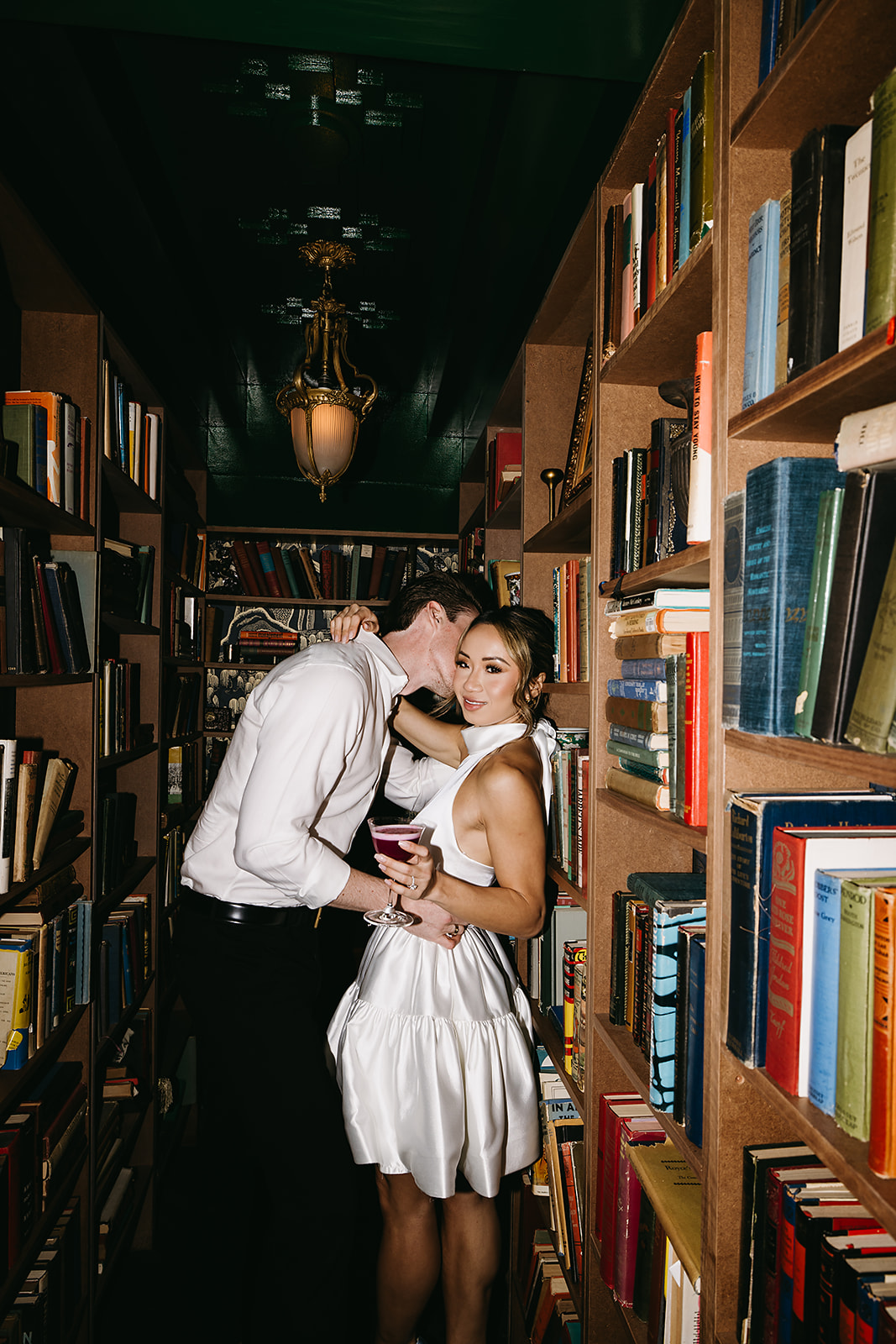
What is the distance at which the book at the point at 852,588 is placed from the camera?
702mm

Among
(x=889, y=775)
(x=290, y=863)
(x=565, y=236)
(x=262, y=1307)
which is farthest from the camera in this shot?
(x=565, y=236)

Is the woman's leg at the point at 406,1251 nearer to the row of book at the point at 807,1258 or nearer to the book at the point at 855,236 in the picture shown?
the row of book at the point at 807,1258

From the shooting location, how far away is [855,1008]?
2.32 ft

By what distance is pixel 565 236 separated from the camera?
2.59 metres

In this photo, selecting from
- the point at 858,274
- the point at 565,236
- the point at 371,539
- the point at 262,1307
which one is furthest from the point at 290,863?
the point at 371,539

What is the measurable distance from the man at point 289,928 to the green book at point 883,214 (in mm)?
1255

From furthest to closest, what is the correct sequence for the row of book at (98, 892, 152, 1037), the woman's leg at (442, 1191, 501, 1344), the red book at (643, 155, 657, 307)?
the row of book at (98, 892, 152, 1037) < the woman's leg at (442, 1191, 501, 1344) < the red book at (643, 155, 657, 307)

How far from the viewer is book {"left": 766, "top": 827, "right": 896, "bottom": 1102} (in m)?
0.77

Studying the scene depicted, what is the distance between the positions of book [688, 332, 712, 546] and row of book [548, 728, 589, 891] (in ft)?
2.25

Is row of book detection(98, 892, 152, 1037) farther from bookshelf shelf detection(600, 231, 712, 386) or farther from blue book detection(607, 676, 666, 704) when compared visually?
bookshelf shelf detection(600, 231, 712, 386)

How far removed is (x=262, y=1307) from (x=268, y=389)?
4.12 m

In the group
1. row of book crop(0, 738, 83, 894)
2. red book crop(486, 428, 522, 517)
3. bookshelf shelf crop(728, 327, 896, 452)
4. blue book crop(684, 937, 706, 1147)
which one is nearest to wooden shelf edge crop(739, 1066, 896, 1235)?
blue book crop(684, 937, 706, 1147)

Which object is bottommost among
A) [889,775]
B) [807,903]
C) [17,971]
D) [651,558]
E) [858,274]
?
[17,971]

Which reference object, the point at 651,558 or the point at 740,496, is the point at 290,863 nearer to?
the point at 651,558
